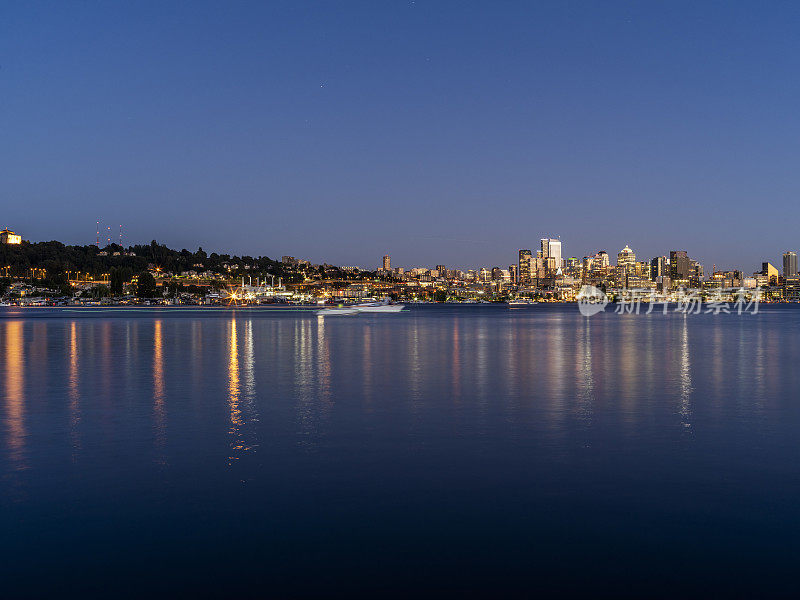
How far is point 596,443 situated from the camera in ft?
41.0

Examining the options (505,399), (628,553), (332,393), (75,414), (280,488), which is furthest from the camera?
(332,393)

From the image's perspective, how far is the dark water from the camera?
6695 mm

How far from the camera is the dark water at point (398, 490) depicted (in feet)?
22.0

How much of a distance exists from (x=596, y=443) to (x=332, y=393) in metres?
9.29

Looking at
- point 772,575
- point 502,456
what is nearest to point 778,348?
point 502,456

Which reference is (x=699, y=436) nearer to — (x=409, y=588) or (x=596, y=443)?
(x=596, y=443)

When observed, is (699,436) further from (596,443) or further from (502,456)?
(502,456)

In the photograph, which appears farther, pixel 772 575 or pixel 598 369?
pixel 598 369

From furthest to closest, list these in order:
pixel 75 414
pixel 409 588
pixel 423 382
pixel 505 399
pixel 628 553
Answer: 1. pixel 423 382
2. pixel 505 399
3. pixel 75 414
4. pixel 628 553
5. pixel 409 588

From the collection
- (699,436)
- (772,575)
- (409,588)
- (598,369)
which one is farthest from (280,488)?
(598,369)

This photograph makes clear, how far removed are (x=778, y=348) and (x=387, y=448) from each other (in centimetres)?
3611

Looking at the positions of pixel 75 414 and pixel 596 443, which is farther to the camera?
pixel 75 414

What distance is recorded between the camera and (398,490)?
940 cm

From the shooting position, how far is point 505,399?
725 inches
